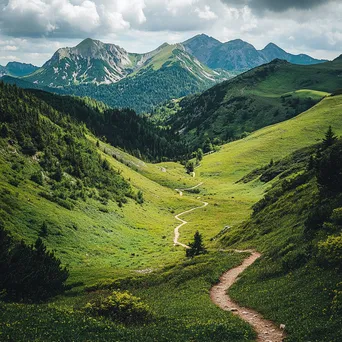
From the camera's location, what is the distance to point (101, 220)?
98.6 metres

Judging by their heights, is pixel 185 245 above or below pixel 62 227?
below

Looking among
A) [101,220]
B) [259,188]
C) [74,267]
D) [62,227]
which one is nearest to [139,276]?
[74,267]

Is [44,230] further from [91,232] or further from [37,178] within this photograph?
[37,178]

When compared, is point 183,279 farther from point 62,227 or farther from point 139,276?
point 62,227

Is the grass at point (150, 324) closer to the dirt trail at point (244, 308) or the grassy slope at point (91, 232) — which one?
the dirt trail at point (244, 308)

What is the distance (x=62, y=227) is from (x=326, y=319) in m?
67.4

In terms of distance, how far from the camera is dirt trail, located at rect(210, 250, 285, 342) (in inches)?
953

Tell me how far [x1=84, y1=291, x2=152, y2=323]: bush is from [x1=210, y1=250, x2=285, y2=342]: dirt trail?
8302mm

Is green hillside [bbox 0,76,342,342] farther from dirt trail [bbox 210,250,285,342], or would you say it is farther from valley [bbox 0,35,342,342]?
dirt trail [bbox 210,250,285,342]

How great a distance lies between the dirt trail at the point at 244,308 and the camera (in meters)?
24.2

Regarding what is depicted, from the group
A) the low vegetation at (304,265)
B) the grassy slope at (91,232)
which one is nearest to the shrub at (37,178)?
the grassy slope at (91,232)

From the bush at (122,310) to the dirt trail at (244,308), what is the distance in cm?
830

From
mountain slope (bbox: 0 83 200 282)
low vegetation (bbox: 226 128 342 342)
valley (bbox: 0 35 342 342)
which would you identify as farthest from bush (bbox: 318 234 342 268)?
mountain slope (bbox: 0 83 200 282)

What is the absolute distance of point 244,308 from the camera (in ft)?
103
